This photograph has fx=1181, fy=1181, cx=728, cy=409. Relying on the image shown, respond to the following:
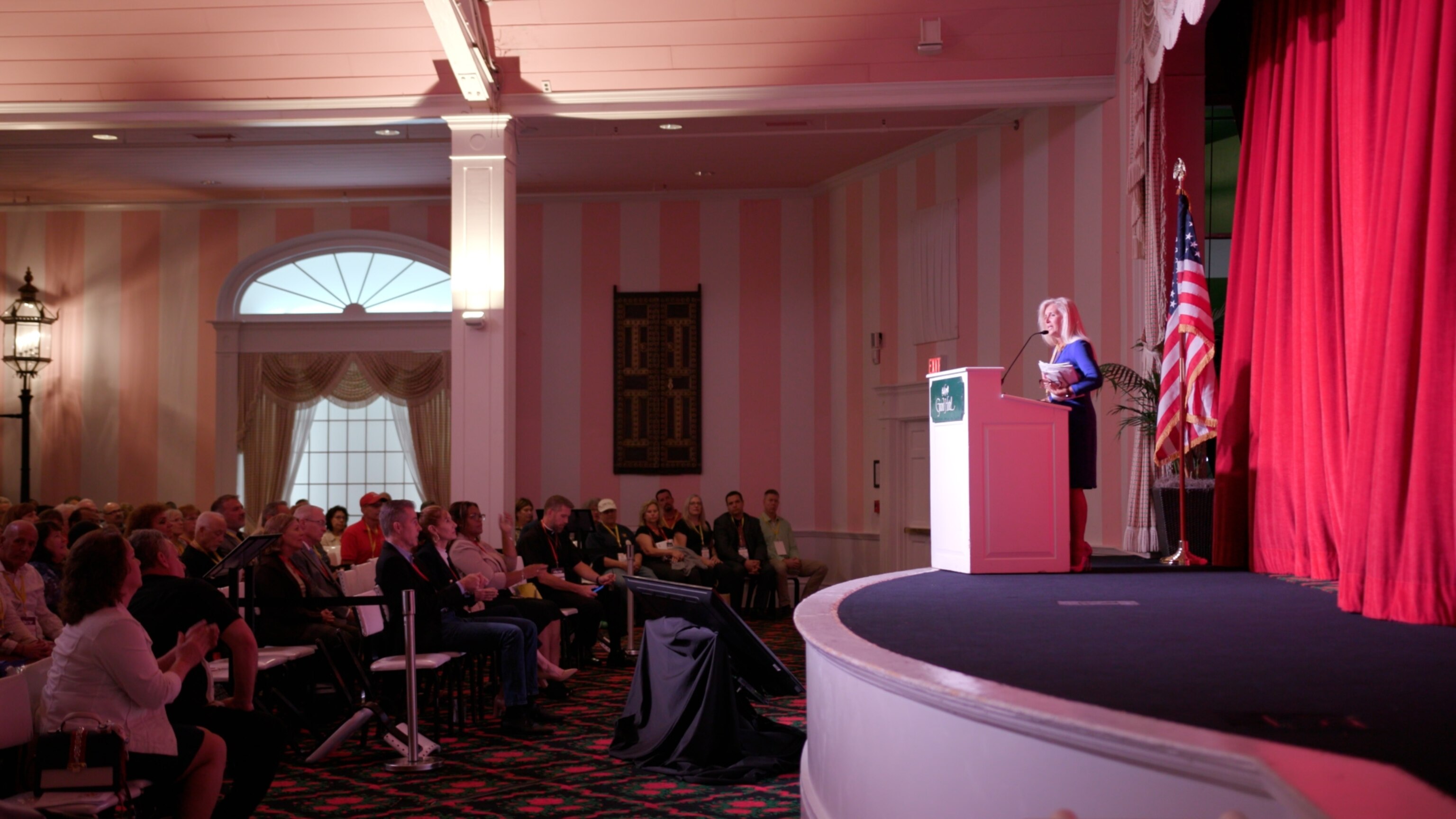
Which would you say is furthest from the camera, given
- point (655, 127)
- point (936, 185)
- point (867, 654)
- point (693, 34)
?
point (936, 185)

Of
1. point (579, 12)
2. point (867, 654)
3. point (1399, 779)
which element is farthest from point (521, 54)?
point (1399, 779)

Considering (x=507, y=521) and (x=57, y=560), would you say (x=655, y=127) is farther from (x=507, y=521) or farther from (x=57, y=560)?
(x=57, y=560)

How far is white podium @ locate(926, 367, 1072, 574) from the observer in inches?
203

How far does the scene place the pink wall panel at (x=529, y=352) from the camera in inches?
508

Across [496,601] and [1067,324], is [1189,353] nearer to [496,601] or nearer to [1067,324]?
[1067,324]

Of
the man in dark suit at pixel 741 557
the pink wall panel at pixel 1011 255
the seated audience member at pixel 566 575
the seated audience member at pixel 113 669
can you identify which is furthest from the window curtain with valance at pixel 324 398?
the seated audience member at pixel 113 669

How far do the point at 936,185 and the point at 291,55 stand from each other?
5.65 m

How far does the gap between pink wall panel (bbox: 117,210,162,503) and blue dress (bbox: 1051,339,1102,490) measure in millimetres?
10818

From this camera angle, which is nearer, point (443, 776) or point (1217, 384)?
point (443, 776)

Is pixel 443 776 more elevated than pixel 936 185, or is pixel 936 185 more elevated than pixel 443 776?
pixel 936 185

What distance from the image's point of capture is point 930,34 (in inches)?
333

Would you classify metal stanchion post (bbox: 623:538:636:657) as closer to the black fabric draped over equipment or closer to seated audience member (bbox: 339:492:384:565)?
seated audience member (bbox: 339:492:384:565)

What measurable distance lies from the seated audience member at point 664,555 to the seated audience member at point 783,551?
909 mm

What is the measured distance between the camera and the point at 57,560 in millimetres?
6023
